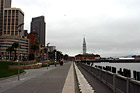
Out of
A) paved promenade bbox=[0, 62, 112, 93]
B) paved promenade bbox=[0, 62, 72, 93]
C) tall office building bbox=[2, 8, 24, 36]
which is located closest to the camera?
paved promenade bbox=[0, 62, 112, 93]

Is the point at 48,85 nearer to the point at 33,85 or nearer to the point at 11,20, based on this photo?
the point at 33,85

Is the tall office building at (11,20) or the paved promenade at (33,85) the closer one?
the paved promenade at (33,85)

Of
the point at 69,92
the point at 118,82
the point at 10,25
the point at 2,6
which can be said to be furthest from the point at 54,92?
the point at 2,6

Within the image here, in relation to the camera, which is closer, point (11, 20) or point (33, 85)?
point (33, 85)

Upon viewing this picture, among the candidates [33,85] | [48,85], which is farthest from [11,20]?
[48,85]

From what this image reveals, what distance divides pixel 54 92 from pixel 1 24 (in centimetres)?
17548

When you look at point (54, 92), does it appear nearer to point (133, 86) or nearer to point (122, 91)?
point (122, 91)

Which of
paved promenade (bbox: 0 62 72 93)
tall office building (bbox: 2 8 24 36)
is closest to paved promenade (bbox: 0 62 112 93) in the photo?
paved promenade (bbox: 0 62 72 93)

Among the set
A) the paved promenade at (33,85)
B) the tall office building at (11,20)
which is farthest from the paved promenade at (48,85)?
the tall office building at (11,20)

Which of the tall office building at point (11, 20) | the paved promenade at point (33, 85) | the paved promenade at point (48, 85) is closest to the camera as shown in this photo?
the paved promenade at point (48, 85)

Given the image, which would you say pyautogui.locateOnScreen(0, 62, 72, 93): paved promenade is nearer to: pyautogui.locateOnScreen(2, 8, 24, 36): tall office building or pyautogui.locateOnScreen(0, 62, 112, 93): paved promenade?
pyautogui.locateOnScreen(0, 62, 112, 93): paved promenade

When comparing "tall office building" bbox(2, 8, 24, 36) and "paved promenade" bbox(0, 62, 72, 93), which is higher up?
"tall office building" bbox(2, 8, 24, 36)

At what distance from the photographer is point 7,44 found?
138250mm

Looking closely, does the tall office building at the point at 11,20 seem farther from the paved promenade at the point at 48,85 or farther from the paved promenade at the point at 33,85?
the paved promenade at the point at 48,85
